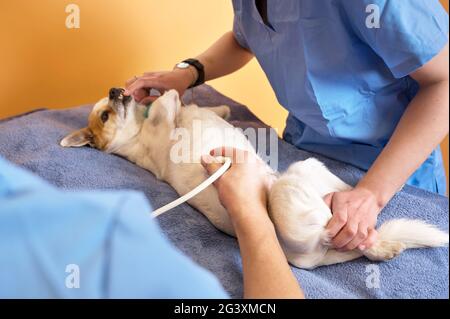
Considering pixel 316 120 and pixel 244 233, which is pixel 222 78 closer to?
pixel 316 120

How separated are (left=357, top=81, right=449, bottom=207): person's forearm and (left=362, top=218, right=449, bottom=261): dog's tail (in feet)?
0.19

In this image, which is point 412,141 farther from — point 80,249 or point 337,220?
point 80,249

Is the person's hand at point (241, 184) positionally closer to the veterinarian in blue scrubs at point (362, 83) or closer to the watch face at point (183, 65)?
the veterinarian in blue scrubs at point (362, 83)

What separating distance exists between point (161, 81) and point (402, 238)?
2.61 ft

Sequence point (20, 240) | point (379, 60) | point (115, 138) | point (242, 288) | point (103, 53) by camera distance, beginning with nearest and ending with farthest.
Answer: point (20, 240), point (242, 288), point (379, 60), point (103, 53), point (115, 138)

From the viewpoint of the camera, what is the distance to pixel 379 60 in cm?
89

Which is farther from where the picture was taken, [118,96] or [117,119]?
[117,119]

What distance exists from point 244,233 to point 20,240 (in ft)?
1.61

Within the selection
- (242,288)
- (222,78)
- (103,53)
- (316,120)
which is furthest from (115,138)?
(242,288)

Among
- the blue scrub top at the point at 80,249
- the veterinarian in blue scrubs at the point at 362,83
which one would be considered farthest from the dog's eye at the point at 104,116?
the blue scrub top at the point at 80,249

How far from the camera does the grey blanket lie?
0.76 metres

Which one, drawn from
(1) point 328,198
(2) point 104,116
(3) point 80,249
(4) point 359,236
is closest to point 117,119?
(2) point 104,116

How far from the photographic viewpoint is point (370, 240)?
795mm

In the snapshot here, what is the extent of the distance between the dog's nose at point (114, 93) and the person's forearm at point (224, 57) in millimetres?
278
